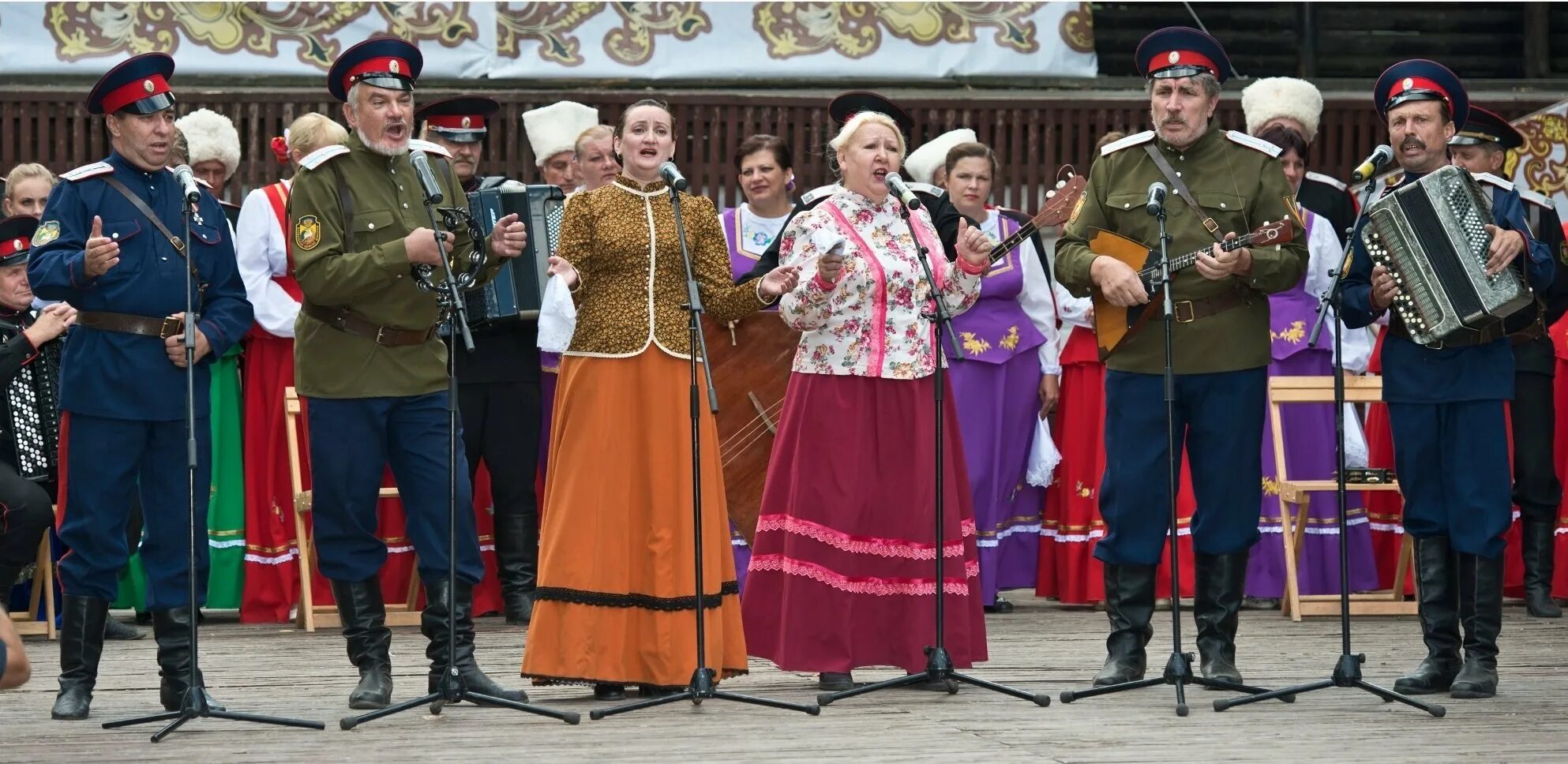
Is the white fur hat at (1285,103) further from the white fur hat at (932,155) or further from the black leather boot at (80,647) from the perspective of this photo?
the black leather boot at (80,647)

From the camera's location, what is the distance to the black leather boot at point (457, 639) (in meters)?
5.86

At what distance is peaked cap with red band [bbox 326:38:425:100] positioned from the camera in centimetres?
580

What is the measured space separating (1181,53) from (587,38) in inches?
167

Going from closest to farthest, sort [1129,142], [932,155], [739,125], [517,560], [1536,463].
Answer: [1129,142] → [517,560] → [1536,463] → [932,155] → [739,125]

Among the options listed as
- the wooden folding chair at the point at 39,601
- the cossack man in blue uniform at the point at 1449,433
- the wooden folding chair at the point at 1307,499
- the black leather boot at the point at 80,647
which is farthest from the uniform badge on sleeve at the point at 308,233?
the wooden folding chair at the point at 1307,499

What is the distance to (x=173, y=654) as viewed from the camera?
588cm

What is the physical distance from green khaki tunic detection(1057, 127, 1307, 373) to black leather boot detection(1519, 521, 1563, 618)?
260 cm

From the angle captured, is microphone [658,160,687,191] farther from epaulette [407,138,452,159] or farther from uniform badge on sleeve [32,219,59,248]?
uniform badge on sleeve [32,219,59,248]

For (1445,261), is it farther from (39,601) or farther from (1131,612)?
(39,601)

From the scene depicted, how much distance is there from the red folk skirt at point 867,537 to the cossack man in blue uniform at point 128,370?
1.71m

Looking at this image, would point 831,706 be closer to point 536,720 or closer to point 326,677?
point 536,720

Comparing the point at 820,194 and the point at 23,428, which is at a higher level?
the point at 820,194

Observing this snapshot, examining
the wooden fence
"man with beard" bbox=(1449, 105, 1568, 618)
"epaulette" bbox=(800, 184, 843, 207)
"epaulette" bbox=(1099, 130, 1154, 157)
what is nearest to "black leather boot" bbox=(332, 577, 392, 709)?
"epaulette" bbox=(800, 184, 843, 207)

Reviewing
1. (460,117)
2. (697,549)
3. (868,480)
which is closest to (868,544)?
(868,480)
